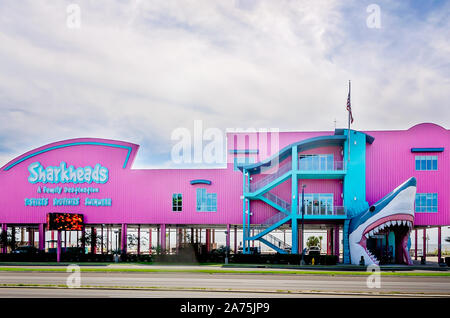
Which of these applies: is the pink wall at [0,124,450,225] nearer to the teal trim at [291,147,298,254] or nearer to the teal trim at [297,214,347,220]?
the teal trim at [291,147,298,254]

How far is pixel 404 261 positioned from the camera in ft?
152

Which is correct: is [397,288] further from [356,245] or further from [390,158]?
[390,158]

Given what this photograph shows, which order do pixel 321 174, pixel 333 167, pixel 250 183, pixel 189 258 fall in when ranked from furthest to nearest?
pixel 250 183
pixel 333 167
pixel 321 174
pixel 189 258

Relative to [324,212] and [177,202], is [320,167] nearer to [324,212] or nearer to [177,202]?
[324,212]

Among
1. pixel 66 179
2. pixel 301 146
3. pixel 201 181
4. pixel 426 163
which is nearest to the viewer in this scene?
pixel 301 146

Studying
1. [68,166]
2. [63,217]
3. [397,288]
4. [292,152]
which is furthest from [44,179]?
[397,288]

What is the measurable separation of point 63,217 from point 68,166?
22.0 feet

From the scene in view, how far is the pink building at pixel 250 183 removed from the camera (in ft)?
160

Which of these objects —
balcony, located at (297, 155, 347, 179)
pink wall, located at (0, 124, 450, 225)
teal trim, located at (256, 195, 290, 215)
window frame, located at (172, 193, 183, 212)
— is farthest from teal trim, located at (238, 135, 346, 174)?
window frame, located at (172, 193, 183, 212)

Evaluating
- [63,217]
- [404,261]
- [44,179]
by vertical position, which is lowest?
[404,261]

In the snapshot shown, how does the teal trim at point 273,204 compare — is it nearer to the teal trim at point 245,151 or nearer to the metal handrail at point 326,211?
the metal handrail at point 326,211

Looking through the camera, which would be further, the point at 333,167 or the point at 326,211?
the point at 333,167

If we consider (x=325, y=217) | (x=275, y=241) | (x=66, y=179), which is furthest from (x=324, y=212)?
(x=66, y=179)

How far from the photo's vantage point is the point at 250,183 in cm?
5134
